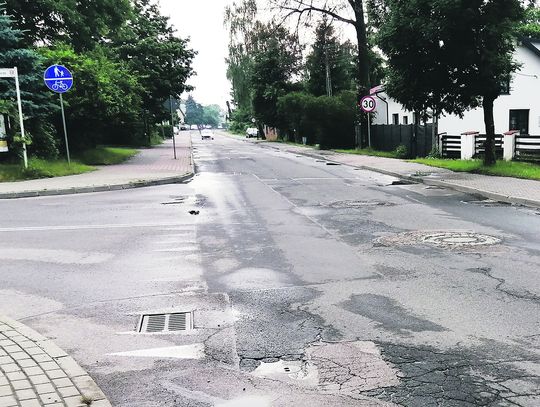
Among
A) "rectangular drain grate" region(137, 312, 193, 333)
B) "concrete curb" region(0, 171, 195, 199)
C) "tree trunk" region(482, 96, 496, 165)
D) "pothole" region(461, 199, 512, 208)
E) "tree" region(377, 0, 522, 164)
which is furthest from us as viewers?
"tree trunk" region(482, 96, 496, 165)

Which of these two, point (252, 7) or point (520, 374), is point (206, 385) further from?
point (252, 7)

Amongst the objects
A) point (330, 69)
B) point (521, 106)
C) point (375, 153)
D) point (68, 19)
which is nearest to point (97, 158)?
Answer: point (68, 19)

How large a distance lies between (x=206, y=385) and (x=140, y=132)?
43598 millimetres

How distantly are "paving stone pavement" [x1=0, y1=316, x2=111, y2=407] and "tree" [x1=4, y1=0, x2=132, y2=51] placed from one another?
21675 mm

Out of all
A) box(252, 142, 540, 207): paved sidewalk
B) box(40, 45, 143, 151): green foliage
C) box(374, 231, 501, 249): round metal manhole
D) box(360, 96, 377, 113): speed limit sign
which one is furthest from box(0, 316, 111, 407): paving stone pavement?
box(360, 96, 377, 113): speed limit sign

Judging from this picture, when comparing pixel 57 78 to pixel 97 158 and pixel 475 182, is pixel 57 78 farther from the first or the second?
pixel 475 182

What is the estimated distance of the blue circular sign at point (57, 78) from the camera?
57.0ft

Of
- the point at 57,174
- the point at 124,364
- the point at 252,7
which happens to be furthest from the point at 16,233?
the point at 252,7

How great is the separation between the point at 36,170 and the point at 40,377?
15863 mm

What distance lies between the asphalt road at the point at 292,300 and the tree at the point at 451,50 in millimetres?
7618

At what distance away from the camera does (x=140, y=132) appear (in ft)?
149

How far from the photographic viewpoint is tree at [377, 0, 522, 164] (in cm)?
1678

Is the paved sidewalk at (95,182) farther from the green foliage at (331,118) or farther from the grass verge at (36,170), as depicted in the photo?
the green foliage at (331,118)

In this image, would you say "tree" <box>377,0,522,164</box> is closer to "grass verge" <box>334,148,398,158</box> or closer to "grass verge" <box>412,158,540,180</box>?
"grass verge" <box>412,158,540,180</box>
